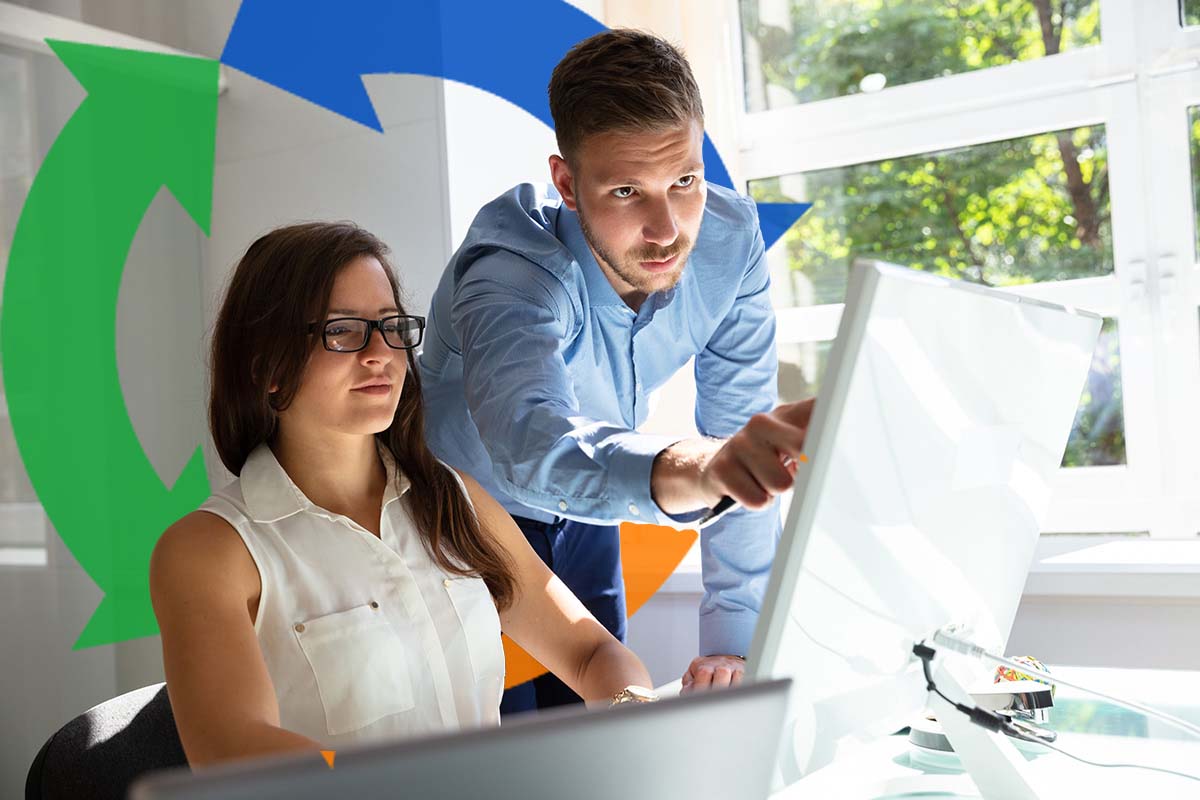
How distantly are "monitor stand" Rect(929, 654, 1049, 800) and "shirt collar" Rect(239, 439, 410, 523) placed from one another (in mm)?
836

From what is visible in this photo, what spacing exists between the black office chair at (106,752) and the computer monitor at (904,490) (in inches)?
30.7

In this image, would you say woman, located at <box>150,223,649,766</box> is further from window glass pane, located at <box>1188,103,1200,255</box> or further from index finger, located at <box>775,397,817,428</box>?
window glass pane, located at <box>1188,103,1200,255</box>

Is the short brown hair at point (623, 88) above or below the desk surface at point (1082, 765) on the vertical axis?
above

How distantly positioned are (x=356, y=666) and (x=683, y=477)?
1.80ft

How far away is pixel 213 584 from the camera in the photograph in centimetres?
129

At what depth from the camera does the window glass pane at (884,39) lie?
2.96 metres

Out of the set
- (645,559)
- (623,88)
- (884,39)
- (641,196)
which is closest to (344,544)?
(641,196)

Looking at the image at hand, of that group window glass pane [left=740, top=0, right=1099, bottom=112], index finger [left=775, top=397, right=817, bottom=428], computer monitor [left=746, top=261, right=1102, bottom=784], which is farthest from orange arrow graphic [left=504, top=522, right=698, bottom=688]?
index finger [left=775, top=397, right=817, bottom=428]

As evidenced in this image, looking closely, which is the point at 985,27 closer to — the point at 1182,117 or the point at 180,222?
the point at 1182,117

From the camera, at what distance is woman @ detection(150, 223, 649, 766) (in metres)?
1.34

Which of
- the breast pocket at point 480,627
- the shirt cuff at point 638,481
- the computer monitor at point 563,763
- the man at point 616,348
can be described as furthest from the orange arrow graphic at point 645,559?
the computer monitor at point 563,763

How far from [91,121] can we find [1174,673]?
8.04ft

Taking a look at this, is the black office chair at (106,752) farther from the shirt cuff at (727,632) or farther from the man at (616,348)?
the shirt cuff at (727,632)

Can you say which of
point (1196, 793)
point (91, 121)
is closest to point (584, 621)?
point (1196, 793)
